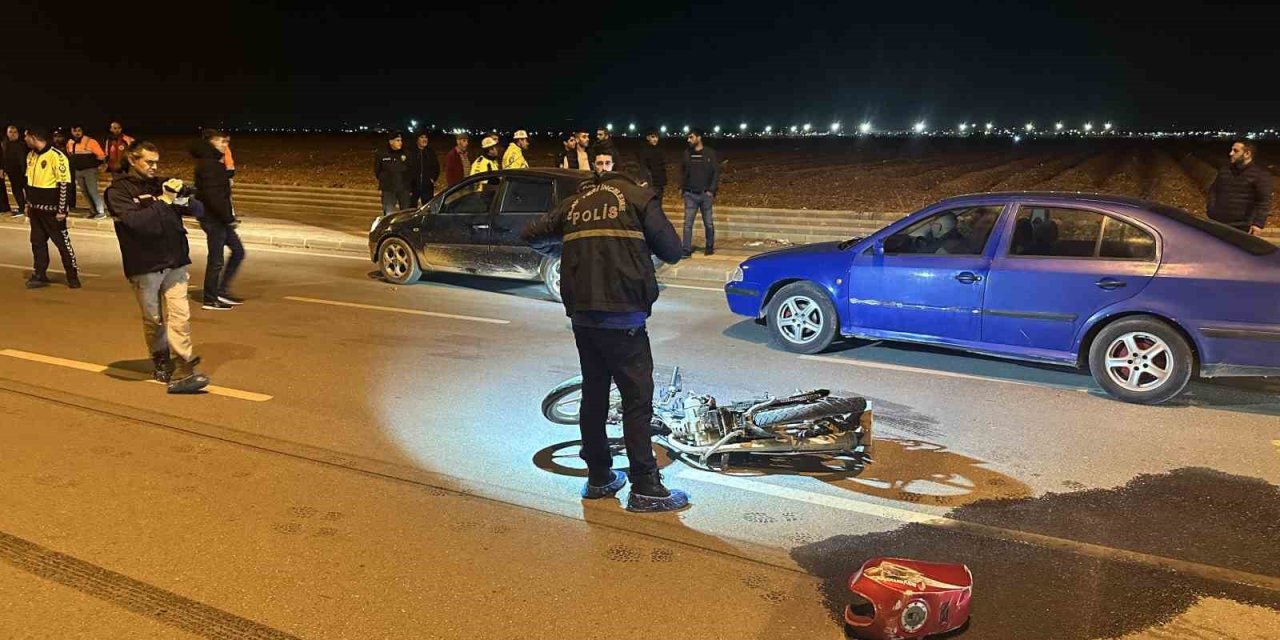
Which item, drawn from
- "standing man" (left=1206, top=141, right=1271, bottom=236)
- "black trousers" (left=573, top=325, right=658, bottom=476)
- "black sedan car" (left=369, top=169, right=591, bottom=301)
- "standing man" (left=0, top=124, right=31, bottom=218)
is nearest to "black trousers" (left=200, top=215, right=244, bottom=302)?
"black sedan car" (left=369, top=169, right=591, bottom=301)

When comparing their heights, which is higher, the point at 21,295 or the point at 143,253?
the point at 143,253

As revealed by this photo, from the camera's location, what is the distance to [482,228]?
34.5 ft

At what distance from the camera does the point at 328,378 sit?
6.77 meters

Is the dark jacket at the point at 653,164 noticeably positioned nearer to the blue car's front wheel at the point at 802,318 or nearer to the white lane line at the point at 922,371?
the blue car's front wheel at the point at 802,318

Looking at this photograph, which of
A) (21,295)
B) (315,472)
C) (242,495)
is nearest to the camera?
(242,495)

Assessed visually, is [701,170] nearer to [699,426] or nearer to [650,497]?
[699,426]

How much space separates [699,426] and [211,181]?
7008 millimetres

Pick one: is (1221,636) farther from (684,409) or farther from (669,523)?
(684,409)

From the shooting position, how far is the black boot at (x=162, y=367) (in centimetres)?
659

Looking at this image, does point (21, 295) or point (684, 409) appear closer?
point (684, 409)

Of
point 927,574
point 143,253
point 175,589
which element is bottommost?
point 175,589

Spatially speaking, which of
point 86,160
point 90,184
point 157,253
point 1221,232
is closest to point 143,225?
point 157,253

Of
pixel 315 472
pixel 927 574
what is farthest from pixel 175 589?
pixel 927 574

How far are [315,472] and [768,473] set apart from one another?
99.6 inches
